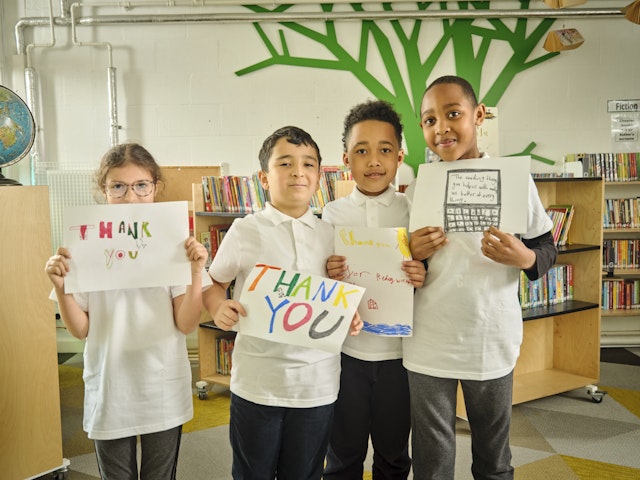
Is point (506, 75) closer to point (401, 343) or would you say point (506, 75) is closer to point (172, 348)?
point (401, 343)

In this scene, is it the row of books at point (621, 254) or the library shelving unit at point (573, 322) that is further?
the row of books at point (621, 254)

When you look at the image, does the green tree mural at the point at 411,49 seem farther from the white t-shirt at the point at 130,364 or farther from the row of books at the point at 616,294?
the white t-shirt at the point at 130,364

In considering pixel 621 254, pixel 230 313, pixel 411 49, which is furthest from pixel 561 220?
pixel 230 313

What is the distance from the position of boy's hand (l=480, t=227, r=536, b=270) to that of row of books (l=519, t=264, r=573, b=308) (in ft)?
6.18

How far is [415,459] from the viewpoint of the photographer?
1.53 meters

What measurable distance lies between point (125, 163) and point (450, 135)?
34.6 inches

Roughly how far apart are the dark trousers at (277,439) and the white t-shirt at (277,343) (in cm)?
4

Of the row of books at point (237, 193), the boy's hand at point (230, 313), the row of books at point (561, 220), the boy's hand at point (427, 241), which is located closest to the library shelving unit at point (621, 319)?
the row of books at point (561, 220)

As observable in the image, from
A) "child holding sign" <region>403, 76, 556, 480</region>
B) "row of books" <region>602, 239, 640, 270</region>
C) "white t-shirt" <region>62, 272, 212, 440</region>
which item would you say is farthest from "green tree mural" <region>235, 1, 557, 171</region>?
"white t-shirt" <region>62, 272, 212, 440</region>

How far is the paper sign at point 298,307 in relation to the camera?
4.49 feet

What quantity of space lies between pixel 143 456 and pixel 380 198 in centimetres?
99

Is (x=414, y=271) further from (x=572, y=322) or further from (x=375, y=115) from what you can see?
(x=572, y=322)

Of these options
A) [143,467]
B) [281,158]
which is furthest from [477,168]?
[143,467]

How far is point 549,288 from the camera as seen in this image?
10.9 feet
